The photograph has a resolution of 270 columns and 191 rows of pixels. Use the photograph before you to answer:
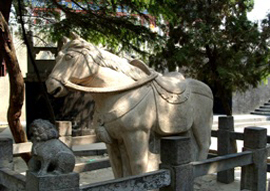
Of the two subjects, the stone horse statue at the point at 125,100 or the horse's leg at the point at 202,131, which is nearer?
the stone horse statue at the point at 125,100

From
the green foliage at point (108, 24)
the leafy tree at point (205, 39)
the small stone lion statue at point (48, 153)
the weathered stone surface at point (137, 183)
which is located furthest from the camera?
the leafy tree at point (205, 39)

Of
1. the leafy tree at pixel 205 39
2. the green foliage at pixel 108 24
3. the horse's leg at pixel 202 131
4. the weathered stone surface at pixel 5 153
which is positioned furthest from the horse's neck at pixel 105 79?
the leafy tree at pixel 205 39

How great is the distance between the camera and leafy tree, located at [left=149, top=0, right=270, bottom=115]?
6.95 meters

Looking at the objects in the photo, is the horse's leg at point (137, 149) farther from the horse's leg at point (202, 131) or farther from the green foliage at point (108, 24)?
the green foliage at point (108, 24)

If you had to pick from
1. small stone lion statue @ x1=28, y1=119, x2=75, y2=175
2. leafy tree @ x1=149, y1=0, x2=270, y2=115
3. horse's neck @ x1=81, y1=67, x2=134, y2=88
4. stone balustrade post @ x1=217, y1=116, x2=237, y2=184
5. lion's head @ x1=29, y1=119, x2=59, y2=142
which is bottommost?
stone balustrade post @ x1=217, y1=116, x2=237, y2=184

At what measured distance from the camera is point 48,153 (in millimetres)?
1984

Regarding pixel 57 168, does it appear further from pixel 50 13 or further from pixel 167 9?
pixel 50 13

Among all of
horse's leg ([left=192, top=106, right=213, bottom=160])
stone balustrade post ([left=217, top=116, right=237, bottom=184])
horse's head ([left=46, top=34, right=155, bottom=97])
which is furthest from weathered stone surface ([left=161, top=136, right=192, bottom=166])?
stone balustrade post ([left=217, top=116, right=237, bottom=184])

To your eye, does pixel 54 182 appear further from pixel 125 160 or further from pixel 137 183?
pixel 125 160

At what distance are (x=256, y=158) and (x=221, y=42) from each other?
4.13 meters

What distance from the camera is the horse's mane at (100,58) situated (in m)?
2.78

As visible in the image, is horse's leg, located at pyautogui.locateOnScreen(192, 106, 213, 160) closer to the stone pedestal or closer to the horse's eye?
Answer: the horse's eye

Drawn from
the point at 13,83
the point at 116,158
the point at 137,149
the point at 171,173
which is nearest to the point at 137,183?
the point at 171,173

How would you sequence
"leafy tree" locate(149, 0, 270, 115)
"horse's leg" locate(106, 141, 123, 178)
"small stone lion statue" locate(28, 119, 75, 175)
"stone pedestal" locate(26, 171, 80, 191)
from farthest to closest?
"leafy tree" locate(149, 0, 270, 115) → "horse's leg" locate(106, 141, 123, 178) → "small stone lion statue" locate(28, 119, 75, 175) → "stone pedestal" locate(26, 171, 80, 191)
